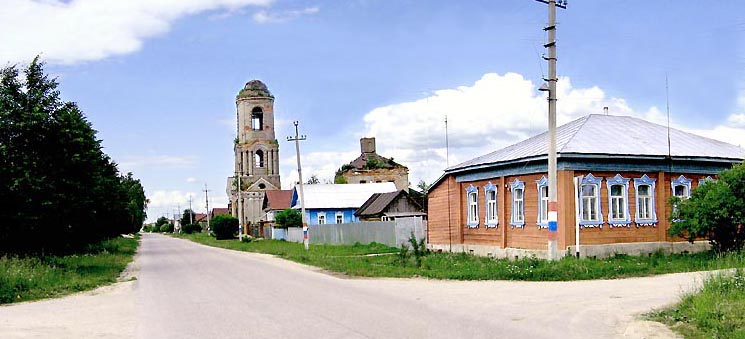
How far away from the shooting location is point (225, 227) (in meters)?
80.7

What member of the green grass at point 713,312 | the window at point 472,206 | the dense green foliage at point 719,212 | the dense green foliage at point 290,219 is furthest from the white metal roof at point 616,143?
the dense green foliage at point 290,219

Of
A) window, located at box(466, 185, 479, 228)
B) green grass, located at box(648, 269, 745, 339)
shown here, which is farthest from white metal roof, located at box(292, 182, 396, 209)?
green grass, located at box(648, 269, 745, 339)

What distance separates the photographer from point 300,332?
10609 mm

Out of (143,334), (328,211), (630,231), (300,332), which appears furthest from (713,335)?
(328,211)

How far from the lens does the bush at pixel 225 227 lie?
3174 inches

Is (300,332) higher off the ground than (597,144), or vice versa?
(597,144)

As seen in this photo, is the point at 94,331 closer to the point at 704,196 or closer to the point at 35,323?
the point at 35,323

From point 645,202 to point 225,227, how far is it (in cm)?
5996

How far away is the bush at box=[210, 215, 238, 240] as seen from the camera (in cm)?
8062

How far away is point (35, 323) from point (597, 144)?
18.8 metres

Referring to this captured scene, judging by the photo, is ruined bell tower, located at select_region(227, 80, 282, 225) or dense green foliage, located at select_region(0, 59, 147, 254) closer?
dense green foliage, located at select_region(0, 59, 147, 254)

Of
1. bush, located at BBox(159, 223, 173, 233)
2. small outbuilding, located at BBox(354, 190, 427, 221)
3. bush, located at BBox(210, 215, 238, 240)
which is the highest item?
small outbuilding, located at BBox(354, 190, 427, 221)

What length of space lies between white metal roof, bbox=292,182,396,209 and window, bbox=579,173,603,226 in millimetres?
41543

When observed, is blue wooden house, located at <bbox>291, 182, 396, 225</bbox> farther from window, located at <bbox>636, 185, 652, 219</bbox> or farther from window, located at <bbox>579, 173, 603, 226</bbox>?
window, located at <bbox>579, 173, 603, 226</bbox>
